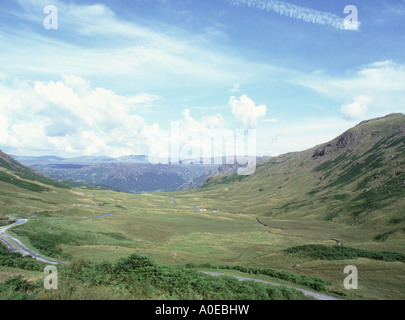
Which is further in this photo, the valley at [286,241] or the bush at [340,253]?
the bush at [340,253]

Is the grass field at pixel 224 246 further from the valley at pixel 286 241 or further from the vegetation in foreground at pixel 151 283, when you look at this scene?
the vegetation in foreground at pixel 151 283

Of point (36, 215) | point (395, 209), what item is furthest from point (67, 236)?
point (395, 209)

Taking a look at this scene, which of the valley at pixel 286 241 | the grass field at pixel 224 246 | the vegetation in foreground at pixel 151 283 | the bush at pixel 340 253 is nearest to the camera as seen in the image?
the vegetation in foreground at pixel 151 283

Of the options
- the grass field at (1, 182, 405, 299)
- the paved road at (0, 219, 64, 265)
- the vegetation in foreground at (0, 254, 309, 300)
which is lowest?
the grass field at (1, 182, 405, 299)

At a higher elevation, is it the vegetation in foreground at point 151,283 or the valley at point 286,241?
the vegetation in foreground at point 151,283

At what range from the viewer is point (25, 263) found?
34344 mm

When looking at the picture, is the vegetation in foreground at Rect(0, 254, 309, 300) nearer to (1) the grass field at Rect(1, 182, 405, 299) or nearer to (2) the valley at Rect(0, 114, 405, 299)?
(2) the valley at Rect(0, 114, 405, 299)

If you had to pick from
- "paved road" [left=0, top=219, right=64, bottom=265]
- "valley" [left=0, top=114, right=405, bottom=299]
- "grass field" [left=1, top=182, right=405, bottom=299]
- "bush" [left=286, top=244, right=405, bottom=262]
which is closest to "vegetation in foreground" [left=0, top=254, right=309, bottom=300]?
"valley" [left=0, top=114, right=405, bottom=299]

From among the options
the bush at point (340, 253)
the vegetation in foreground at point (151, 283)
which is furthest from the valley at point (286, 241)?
the vegetation in foreground at point (151, 283)

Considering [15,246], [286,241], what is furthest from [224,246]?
[15,246]

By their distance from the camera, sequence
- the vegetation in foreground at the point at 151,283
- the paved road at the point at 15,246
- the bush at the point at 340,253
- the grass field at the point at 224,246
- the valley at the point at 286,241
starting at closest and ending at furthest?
the vegetation in foreground at the point at 151,283 → the valley at the point at 286,241 → the grass field at the point at 224,246 → the paved road at the point at 15,246 → the bush at the point at 340,253
